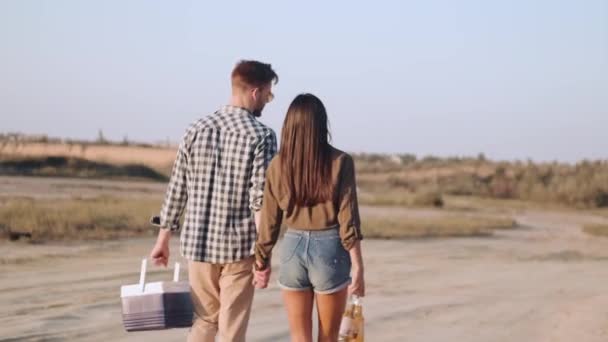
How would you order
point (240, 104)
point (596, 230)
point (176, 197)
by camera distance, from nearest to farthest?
point (240, 104) < point (176, 197) < point (596, 230)

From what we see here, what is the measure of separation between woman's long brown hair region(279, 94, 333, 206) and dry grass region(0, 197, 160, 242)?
11.9 m

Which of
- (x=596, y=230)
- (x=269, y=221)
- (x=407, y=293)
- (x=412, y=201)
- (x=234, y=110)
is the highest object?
(x=234, y=110)

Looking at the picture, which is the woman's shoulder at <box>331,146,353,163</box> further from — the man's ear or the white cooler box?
the white cooler box

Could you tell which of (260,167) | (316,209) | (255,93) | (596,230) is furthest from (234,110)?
(596,230)

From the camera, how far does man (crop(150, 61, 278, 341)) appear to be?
6.24 meters

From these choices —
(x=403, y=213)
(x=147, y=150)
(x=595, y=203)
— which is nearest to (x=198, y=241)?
(x=403, y=213)

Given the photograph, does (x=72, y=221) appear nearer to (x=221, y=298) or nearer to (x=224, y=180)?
(x=221, y=298)

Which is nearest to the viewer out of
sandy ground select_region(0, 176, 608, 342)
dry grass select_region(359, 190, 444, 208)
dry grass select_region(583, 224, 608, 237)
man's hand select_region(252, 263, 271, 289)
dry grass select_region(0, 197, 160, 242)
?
man's hand select_region(252, 263, 271, 289)

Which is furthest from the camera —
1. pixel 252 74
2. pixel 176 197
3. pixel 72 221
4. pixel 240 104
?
pixel 72 221

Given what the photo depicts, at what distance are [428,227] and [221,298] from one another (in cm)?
1776

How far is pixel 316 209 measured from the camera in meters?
5.88

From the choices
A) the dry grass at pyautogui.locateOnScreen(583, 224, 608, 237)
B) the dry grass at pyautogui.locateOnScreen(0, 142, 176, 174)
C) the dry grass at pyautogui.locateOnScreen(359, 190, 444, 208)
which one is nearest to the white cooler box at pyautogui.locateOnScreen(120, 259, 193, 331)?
the dry grass at pyautogui.locateOnScreen(583, 224, 608, 237)

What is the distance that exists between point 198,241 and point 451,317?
5.52m

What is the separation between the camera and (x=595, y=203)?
39.9 m
